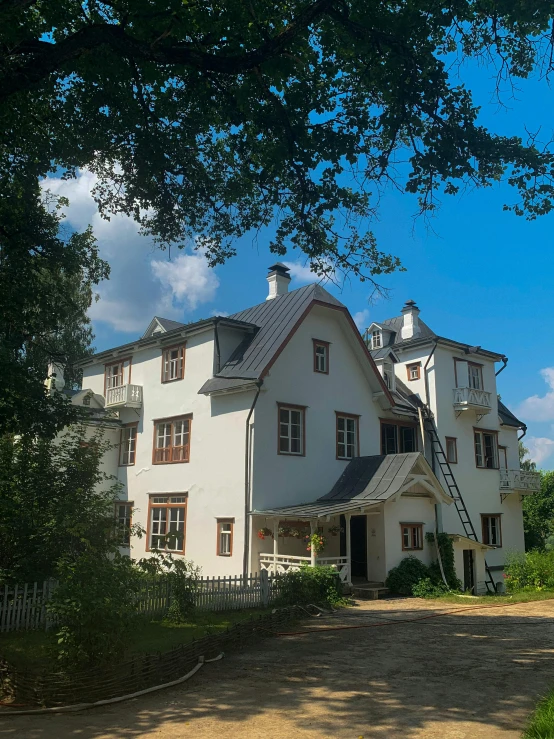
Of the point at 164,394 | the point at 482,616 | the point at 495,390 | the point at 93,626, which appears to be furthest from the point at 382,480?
the point at 93,626

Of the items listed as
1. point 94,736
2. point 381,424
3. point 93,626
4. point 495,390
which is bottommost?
point 94,736

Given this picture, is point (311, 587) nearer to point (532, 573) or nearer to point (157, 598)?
point (157, 598)

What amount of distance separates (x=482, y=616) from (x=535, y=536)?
21659 mm

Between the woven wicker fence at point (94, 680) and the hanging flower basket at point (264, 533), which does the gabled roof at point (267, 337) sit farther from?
the woven wicker fence at point (94, 680)

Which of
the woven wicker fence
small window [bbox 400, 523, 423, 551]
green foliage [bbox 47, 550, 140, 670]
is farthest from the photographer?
small window [bbox 400, 523, 423, 551]

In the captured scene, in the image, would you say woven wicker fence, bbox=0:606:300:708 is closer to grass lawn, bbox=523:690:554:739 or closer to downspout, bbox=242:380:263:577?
grass lawn, bbox=523:690:554:739

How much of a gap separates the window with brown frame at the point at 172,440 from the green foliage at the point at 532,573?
15.0 m

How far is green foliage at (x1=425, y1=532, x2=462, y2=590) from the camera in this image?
23609 mm

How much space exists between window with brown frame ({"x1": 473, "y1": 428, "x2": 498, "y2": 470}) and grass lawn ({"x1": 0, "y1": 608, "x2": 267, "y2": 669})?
18202 millimetres

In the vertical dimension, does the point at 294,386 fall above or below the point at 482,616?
above

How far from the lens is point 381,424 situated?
28.1 meters

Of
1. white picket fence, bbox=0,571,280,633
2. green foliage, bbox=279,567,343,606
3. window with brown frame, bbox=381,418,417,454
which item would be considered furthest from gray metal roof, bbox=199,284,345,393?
white picket fence, bbox=0,571,280,633

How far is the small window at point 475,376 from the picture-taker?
32406 mm

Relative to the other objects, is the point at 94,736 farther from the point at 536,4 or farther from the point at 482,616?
the point at 482,616
